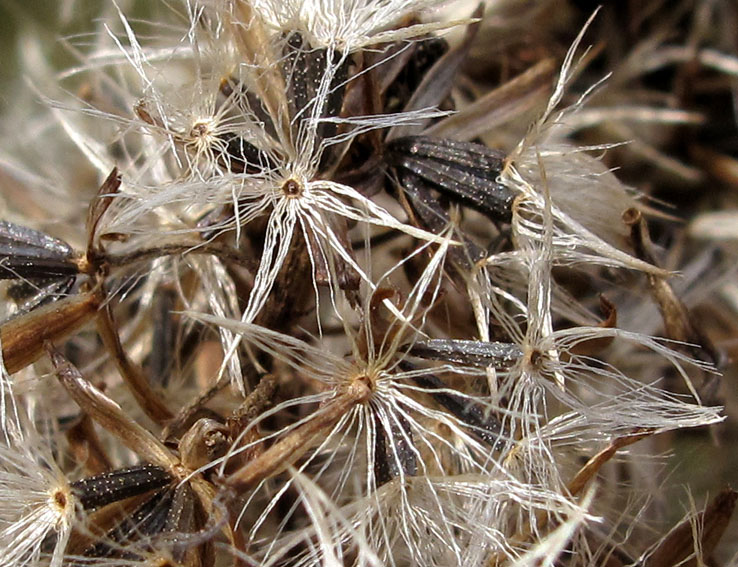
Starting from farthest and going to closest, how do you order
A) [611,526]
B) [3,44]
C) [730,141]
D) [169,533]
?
[3,44] → [730,141] → [611,526] → [169,533]

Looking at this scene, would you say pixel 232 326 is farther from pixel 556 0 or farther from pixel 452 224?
pixel 556 0

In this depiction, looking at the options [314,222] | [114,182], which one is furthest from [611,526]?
[114,182]

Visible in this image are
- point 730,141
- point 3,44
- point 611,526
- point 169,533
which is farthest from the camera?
point 3,44

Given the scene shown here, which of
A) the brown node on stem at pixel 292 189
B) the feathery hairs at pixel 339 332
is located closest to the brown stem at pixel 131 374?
the feathery hairs at pixel 339 332

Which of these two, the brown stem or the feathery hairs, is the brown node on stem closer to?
the feathery hairs

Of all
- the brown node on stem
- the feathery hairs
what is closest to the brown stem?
the feathery hairs

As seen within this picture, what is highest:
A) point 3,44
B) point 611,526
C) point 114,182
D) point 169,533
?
point 3,44

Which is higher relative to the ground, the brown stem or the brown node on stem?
the brown node on stem

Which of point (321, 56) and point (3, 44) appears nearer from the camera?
point (321, 56)

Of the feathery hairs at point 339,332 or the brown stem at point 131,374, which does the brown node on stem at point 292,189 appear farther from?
the brown stem at point 131,374
